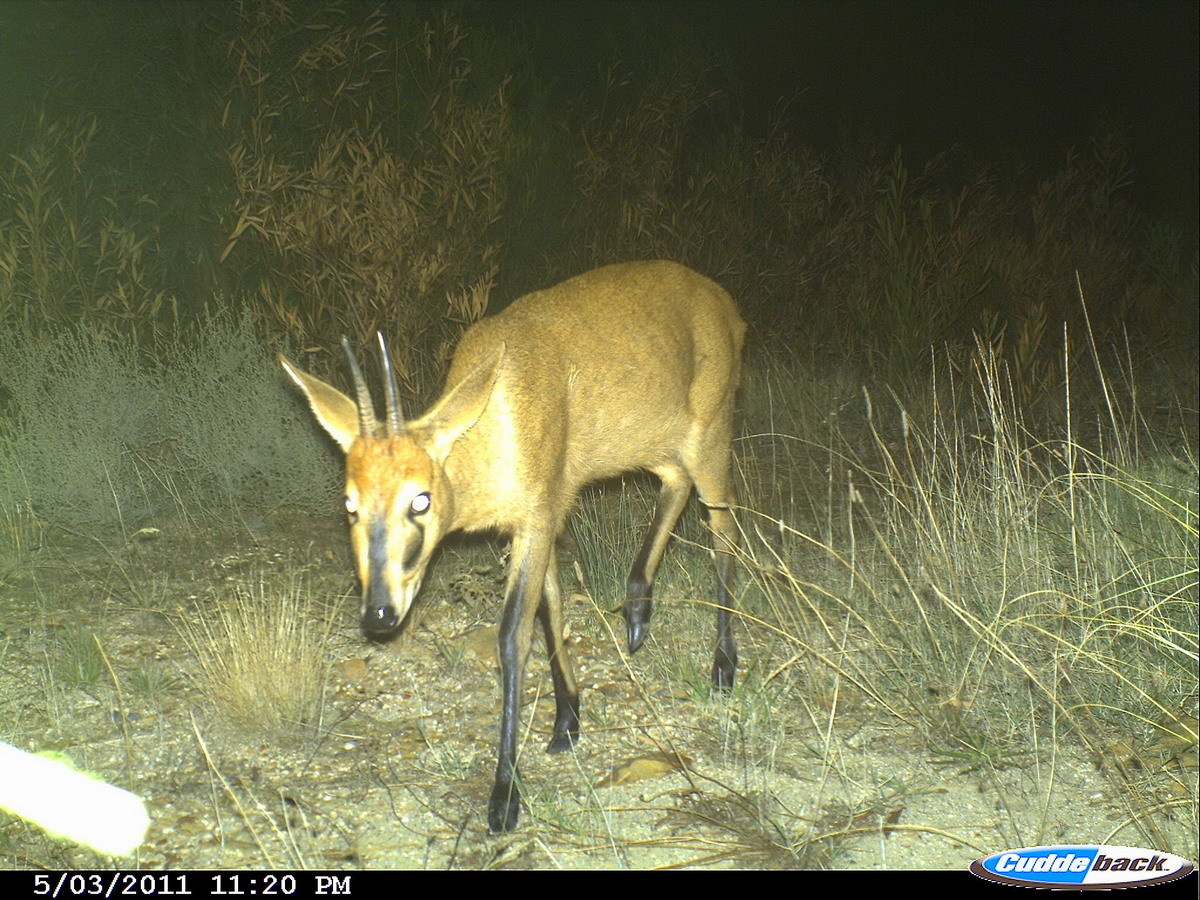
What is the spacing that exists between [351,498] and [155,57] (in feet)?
33.6

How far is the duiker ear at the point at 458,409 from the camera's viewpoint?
4.05 meters

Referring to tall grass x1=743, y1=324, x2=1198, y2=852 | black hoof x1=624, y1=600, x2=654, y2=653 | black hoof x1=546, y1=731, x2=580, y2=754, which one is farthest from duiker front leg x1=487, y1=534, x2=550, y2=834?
black hoof x1=624, y1=600, x2=654, y2=653

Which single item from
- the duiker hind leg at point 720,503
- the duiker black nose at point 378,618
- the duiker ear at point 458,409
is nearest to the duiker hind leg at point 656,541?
the duiker hind leg at point 720,503

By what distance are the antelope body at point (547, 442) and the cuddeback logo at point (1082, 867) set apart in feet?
4.99

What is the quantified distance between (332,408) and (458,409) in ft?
1.47

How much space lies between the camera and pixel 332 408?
13.7 feet

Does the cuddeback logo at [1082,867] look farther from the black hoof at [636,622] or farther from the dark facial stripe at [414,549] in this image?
the black hoof at [636,622]

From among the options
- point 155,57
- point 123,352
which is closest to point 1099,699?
point 123,352

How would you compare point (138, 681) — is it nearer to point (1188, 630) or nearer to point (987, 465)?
point (1188, 630)

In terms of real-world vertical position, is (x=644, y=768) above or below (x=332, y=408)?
below

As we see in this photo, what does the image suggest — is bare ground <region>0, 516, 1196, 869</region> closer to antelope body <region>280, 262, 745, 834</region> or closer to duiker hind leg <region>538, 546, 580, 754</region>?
duiker hind leg <region>538, 546, 580, 754</region>

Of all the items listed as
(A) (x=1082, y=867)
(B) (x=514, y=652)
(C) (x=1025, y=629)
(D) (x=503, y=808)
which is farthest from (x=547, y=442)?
(A) (x=1082, y=867)

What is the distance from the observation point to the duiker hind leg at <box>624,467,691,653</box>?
221 inches

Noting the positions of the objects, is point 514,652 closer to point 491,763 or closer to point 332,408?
point 491,763
